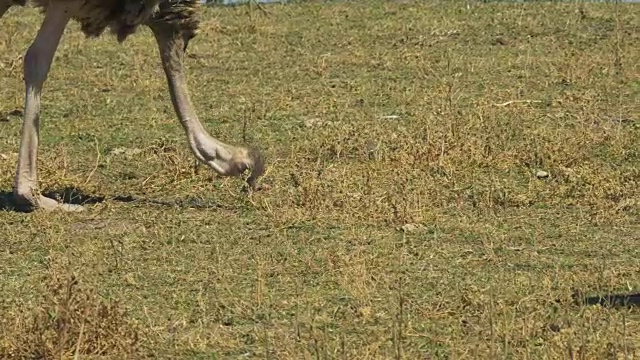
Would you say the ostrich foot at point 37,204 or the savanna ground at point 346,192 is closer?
the savanna ground at point 346,192

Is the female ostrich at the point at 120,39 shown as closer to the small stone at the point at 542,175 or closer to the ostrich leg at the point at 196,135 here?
the ostrich leg at the point at 196,135

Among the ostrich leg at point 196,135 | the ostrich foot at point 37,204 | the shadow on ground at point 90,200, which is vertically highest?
the ostrich leg at point 196,135

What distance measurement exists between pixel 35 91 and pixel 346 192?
168 centimetres

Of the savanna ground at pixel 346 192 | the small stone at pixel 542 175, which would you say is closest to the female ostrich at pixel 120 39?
the savanna ground at pixel 346 192

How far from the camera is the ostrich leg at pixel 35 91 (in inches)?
313

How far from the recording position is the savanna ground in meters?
5.79

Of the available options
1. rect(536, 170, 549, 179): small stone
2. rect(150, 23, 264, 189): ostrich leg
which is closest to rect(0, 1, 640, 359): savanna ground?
rect(536, 170, 549, 179): small stone

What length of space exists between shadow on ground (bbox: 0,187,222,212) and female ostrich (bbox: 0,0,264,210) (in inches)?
9.9

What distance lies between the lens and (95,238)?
7.60 m

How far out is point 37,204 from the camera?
805 cm

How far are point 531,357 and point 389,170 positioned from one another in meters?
3.54

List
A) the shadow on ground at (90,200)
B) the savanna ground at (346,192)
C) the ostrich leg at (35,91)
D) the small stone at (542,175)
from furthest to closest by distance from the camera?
the small stone at (542,175) → the shadow on ground at (90,200) → the ostrich leg at (35,91) → the savanna ground at (346,192)

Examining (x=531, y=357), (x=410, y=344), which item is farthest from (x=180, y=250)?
(x=531, y=357)

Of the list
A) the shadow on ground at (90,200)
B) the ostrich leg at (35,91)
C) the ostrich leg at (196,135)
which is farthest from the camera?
the shadow on ground at (90,200)
